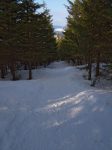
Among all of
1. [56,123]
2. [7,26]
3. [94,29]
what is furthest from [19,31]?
[56,123]

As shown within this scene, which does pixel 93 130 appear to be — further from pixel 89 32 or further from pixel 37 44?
pixel 37 44

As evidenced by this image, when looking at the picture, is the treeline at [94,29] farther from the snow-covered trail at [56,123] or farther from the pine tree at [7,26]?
the snow-covered trail at [56,123]

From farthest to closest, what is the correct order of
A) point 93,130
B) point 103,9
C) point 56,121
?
point 103,9 → point 56,121 → point 93,130

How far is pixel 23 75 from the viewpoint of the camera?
3491 centimetres

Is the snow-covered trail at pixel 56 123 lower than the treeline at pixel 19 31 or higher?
lower

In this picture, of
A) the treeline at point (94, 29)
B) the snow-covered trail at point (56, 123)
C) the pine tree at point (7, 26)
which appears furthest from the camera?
the pine tree at point (7, 26)

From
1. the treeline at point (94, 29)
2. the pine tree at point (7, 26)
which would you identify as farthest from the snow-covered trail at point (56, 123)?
the pine tree at point (7, 26)

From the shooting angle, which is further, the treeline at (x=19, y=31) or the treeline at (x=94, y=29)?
the treeline at (x=19, y=31)

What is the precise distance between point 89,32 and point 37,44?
294 inches

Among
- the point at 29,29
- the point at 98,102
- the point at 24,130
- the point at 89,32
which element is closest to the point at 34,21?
the point at 29,29

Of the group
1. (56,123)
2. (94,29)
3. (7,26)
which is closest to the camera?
(56,123)

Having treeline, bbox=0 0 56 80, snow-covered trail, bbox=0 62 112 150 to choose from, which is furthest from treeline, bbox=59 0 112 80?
snow-covered trail, bbox=0 62 112 150

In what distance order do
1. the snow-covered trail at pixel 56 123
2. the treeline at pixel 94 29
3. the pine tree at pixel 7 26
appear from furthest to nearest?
the pine tree at pixel 7 26, the treeline at pixel 94 29, the snow-covered trail at pixel 56 123

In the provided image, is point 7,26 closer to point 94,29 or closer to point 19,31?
point 19,31
